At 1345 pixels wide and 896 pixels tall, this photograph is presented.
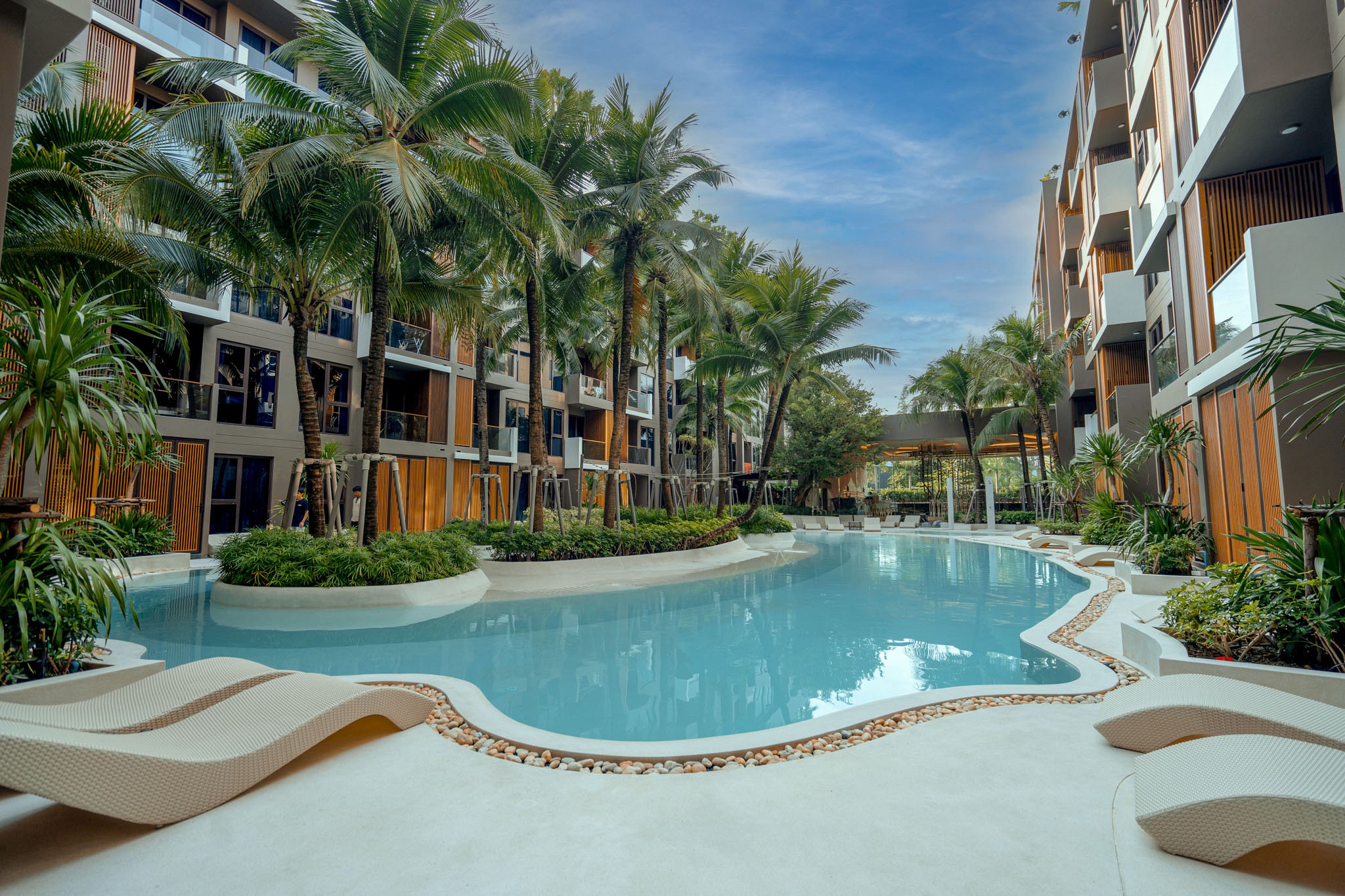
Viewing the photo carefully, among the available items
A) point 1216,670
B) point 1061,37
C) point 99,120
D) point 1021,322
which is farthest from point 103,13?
point 1021,322

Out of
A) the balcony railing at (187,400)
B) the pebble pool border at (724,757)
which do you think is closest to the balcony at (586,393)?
the balcony railing at (187,400)

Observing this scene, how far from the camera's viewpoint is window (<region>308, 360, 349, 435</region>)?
18.1 meters

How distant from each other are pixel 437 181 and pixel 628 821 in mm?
9967

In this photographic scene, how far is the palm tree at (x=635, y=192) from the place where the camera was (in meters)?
14.5

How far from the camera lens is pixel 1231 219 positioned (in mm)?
9750

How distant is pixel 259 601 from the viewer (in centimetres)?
931

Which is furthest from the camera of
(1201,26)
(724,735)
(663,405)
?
(663,405)

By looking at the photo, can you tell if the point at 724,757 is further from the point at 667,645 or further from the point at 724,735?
the point at 667,645

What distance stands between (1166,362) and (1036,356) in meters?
12.6

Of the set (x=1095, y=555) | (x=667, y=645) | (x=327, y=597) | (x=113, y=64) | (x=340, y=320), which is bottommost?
(x=667, y=645)

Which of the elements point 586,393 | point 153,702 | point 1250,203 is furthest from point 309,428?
point 586,393

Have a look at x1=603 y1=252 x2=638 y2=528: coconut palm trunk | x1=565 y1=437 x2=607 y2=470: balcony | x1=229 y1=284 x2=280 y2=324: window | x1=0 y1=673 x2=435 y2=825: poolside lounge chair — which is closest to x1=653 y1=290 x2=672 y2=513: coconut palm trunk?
x1=603 y1=252 x2=638 y2=528: coconut palm trunk

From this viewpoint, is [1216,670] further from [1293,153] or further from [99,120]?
[99,120]

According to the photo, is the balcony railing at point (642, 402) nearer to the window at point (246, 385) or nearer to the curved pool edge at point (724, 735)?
the window at point (246, 385)
